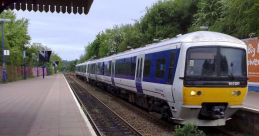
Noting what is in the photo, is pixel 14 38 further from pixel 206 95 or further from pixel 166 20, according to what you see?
pixel 206 95

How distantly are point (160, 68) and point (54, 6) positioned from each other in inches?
153

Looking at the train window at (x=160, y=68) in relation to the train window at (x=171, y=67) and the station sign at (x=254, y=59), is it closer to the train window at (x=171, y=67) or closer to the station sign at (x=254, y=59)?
the train window at (x=171, y=67)

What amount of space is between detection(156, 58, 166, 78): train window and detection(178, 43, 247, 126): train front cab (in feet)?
6.84

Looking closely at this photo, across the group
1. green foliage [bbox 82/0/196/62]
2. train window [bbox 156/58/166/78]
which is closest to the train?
train window [bbox 156/58/166/78]

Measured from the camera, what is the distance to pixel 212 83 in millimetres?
14203

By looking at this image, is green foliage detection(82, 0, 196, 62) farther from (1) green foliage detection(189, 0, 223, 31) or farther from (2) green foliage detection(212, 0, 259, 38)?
(2) green foliage detection(212, 0, 259, 38)

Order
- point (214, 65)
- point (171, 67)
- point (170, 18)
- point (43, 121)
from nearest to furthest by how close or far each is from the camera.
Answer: point (214, 65), point (171, 67), point (43, 121), point (170, 18)

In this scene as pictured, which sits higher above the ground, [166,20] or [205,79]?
[166,20]

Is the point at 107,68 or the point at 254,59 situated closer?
the point at 254,59

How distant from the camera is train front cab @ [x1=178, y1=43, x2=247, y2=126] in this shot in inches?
557

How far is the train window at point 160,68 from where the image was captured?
16356mm

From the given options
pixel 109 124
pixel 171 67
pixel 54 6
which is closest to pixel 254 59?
pixel 109 124

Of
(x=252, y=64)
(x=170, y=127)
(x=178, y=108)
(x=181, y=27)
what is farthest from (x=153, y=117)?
(x=181, y=27)

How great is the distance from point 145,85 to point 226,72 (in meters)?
5.22
